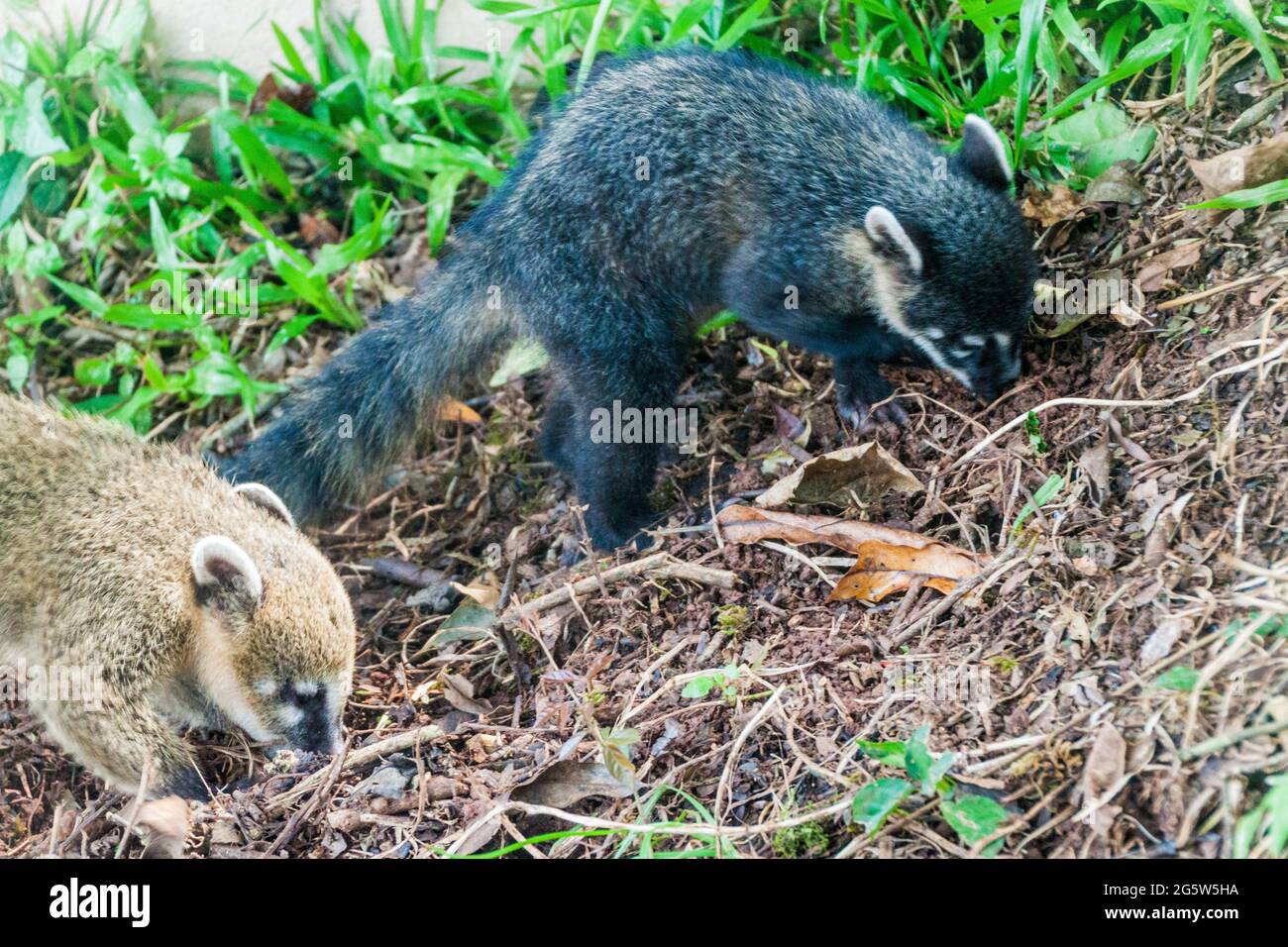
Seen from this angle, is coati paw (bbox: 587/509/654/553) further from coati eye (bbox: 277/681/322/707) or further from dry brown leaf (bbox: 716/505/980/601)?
coati eye (bbox: 277/681/322/707)

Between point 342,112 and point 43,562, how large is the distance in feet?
11.7

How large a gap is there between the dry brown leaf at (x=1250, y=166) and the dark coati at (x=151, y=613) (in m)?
4.44

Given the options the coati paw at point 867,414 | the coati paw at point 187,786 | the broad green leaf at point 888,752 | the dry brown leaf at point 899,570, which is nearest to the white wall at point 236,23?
the coati paw at point 867,414

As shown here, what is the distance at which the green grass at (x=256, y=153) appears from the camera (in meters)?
6.92

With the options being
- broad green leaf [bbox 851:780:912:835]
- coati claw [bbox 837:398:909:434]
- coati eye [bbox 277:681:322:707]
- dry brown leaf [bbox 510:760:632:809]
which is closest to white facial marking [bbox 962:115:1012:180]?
coati claw [bbox 837:398:909:434]

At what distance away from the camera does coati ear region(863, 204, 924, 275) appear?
18.7 ft

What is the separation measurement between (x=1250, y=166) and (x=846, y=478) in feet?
7.19

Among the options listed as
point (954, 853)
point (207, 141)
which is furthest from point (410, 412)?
point (954, 853)

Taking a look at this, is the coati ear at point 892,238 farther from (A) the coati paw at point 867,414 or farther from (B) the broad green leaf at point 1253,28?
(B) the broad green leaf at point 1253,28

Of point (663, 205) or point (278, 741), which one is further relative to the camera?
point (663, 205)

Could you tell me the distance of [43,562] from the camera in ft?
18.8

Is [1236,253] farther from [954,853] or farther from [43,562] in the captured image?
[43,562]

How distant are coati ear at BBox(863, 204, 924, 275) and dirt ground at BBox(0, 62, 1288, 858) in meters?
0.72

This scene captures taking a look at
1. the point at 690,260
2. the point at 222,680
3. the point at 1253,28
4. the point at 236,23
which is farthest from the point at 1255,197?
the point at 236,23
